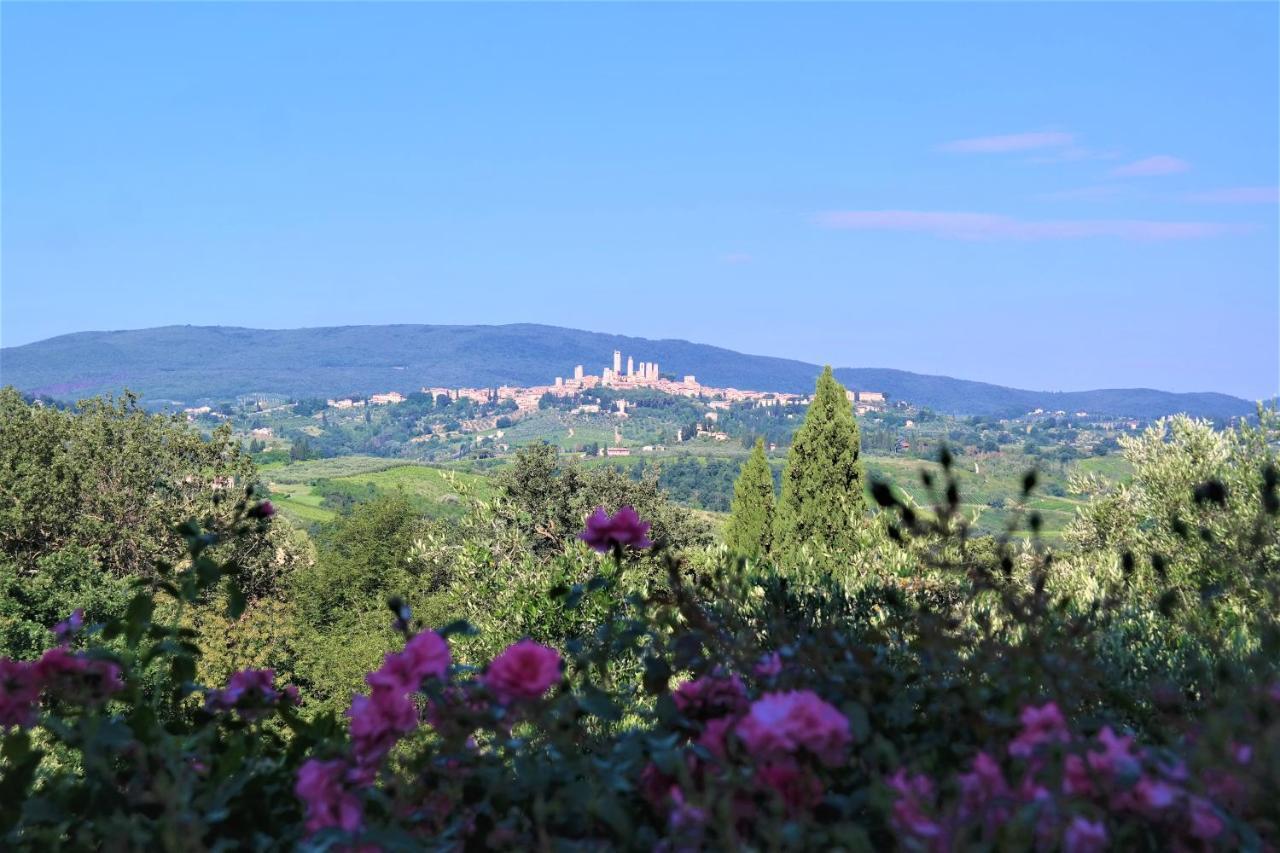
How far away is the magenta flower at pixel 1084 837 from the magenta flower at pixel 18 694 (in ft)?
9.03

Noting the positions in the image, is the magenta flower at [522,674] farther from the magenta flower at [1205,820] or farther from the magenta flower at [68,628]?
the magenta flower at [68,628]

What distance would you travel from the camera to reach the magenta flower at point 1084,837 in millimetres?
1877

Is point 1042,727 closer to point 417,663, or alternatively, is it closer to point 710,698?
point 710,698

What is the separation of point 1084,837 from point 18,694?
2.84m

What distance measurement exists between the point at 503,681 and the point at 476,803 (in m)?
0.51

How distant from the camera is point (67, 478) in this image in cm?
3078

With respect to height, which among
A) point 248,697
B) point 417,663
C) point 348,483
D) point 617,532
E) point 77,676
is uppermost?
point 617,532

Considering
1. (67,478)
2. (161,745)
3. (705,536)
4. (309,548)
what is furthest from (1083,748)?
(309,548)

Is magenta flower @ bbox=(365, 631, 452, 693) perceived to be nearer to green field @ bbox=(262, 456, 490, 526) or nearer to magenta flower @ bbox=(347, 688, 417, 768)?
magenta flower @ bbox=(347, 688, 417, 768)

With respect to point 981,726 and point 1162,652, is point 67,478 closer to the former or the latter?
point 1162,652

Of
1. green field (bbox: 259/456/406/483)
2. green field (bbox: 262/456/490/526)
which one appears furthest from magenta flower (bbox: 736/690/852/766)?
green field (bbox: 259/456/406/483)

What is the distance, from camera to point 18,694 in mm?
3195

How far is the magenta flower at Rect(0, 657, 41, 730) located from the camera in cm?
317

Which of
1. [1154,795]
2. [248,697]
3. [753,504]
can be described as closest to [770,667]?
[1154,795]
